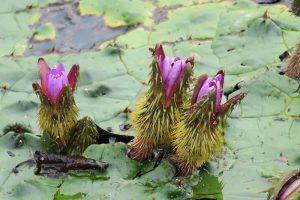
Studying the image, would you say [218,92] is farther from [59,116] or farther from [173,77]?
[59,116]

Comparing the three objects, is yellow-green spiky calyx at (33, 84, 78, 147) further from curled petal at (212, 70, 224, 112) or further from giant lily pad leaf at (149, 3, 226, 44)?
giant lily pad leaf at (149, 3, 226, 44)

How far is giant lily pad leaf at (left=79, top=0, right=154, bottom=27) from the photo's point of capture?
18.3 ft

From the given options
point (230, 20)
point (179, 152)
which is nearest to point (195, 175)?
point (179, 152)

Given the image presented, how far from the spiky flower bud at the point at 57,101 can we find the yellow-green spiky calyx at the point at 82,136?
Result: 0.13 feet

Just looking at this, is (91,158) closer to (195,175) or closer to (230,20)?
(195,175)

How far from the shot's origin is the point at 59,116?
3973mm

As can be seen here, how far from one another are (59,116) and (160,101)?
2.36 ft

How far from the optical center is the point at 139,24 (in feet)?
18.2

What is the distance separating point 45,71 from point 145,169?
950mm

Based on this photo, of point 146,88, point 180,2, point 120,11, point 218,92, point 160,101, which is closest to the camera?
point 218,92

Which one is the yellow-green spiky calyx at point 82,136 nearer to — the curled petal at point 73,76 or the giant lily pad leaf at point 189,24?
the curled petal at point 73,76

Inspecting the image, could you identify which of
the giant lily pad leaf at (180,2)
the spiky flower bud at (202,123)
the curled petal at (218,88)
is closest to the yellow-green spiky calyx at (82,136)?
the spiky flower bud at (202,123)

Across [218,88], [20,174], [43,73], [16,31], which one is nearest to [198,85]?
[218,88]

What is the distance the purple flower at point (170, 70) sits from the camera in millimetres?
3656
